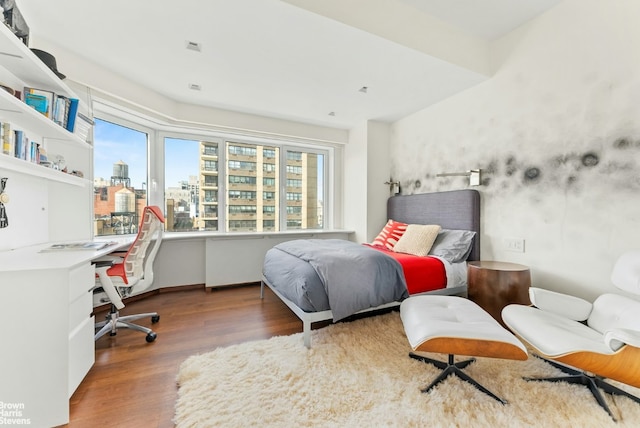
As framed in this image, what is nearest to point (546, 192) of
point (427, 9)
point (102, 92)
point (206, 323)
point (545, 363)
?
point (545, 363)

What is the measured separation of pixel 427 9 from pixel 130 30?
240 centimetres

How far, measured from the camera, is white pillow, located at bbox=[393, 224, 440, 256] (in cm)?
284

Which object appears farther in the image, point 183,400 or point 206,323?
point 206,323

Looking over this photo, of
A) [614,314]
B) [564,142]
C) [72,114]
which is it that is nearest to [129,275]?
[72,114]

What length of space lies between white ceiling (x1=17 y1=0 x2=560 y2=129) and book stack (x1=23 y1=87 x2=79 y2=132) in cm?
58

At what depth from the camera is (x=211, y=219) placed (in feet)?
12.9

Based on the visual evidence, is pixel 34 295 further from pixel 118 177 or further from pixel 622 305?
pixel 622 305

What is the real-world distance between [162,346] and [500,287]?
9.09 feet

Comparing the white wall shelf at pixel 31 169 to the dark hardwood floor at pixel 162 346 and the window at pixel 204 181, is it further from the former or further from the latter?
the dark hardwood floor at pixel 162 346

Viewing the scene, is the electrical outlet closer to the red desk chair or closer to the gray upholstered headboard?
the gray upholstered headboard

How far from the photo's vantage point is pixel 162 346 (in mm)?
2080

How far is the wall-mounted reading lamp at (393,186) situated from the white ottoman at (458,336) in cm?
236

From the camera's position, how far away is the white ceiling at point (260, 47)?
1856 millimetres

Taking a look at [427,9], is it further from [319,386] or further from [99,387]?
[99,387]
